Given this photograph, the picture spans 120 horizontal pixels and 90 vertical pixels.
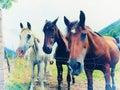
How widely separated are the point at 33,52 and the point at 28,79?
0.21 m

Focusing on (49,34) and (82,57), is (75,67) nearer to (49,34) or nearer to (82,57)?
(82,57)

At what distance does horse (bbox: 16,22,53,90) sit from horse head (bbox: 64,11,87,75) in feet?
0.84

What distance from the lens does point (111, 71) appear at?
3281 mm

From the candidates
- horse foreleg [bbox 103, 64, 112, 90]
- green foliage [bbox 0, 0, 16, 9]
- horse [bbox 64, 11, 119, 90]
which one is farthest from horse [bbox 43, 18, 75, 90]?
green foliage [bbox 0, 0, 16, 9]

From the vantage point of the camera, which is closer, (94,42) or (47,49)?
(94,42)

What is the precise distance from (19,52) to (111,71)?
0.76 m

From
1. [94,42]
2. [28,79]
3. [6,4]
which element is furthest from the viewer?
[6,4]

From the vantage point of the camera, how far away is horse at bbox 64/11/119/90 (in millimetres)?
3293

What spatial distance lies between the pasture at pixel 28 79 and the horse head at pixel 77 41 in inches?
4.3

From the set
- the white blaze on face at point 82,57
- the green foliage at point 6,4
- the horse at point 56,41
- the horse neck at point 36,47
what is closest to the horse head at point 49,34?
the horse at point 56,41

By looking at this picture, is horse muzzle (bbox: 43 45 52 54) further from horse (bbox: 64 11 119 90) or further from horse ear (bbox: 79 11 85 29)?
horse ear (bbox: 79 11 85 29)

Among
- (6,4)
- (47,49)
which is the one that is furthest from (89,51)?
(6,4)

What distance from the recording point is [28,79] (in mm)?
3580

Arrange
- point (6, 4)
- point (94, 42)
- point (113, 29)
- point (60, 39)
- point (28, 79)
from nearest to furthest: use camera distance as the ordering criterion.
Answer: point (113, 29) < point (94, 42) < point (60, 39) < point (28, 79) < point (6, 4)
